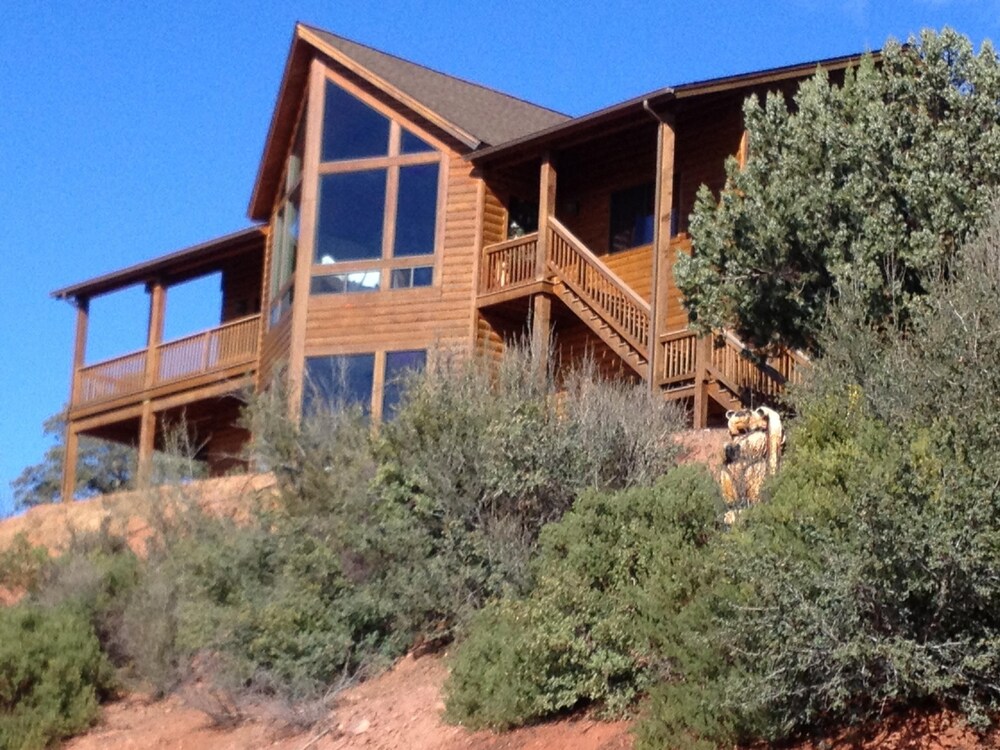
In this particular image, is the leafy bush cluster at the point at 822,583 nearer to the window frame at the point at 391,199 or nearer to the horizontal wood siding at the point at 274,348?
the window frame at the point at 391,199

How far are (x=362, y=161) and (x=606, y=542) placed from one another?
42.3ft

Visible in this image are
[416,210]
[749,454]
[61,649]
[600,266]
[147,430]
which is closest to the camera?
[749,454]

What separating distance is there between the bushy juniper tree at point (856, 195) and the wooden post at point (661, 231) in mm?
3132

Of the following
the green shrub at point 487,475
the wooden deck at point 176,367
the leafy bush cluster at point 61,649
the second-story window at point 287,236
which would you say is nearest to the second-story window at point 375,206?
the second-story window at point 287,236

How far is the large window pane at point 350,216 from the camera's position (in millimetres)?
23516

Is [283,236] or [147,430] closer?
[283,236]

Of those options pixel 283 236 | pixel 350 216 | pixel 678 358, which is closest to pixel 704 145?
pixel 678 358

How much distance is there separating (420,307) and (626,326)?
3.96 metres

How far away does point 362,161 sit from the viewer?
78.1 ft

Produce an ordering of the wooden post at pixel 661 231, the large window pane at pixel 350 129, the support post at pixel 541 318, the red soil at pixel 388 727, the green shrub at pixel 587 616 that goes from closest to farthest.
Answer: the red soil at pixel 388 727, the green shrub at pixel 587 616, the wooden post at pixel 661 231, the support post at pixel 541 318, the large window pane at pixel 350 129

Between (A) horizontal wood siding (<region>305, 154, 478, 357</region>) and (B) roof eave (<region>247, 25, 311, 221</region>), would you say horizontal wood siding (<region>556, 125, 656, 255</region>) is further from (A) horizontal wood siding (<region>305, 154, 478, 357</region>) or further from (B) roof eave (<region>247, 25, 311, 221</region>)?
(B) roof eave (<region>247, 25, 311, 221</region>)

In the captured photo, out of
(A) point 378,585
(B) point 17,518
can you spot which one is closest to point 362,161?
(B) point 17,518

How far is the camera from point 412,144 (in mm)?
23625

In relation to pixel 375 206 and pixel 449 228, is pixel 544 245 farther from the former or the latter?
pixel 375 206
